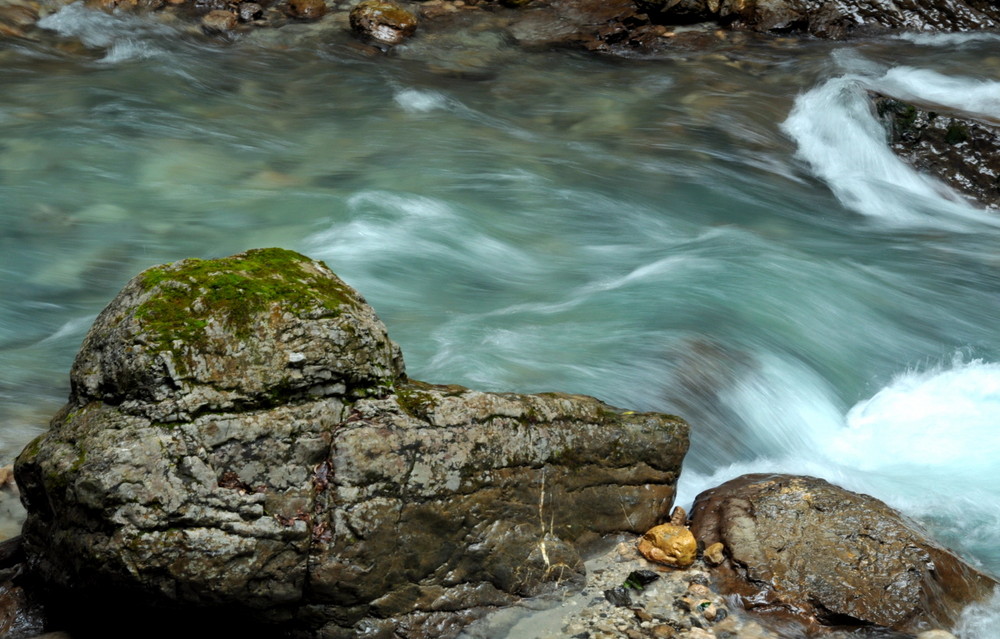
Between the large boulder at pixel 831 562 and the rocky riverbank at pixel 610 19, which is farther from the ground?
the rocky riverbank at pixel 610 19

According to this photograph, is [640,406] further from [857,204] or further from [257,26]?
[257,26]

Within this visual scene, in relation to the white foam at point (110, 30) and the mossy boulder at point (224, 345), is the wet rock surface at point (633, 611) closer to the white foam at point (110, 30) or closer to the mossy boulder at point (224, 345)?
the mossy boulder at point (224, 345)

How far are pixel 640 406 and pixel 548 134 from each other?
5955 millimetres

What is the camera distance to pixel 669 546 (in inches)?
186

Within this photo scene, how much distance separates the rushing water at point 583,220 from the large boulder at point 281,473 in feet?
5.36

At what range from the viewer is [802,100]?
1196 cm

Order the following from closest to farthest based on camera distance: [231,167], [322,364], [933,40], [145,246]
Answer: [322,364]
[145,246]
[231,167]
[933,40]

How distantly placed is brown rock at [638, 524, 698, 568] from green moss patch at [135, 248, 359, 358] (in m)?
1.79

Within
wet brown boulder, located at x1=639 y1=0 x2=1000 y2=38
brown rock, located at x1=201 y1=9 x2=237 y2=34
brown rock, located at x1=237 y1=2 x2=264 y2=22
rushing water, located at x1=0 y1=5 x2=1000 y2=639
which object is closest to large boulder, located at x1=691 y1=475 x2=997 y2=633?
rushing water, located at x1=0 y1=5 x2=1000 y2=639

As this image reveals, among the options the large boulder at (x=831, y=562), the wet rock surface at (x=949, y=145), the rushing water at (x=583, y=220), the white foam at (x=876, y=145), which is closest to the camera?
the large boulder at (x=831, y=562)

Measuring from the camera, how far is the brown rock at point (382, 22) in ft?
45.0

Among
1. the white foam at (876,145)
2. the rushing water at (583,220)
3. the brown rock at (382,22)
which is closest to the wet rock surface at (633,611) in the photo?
the rushing water at (583,220)

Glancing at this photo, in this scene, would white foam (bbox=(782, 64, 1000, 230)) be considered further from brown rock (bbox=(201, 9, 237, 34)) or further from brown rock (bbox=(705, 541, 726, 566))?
brown rock (bbox=(201, 9, 237, 34))

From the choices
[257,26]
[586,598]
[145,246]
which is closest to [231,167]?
[145,246]
